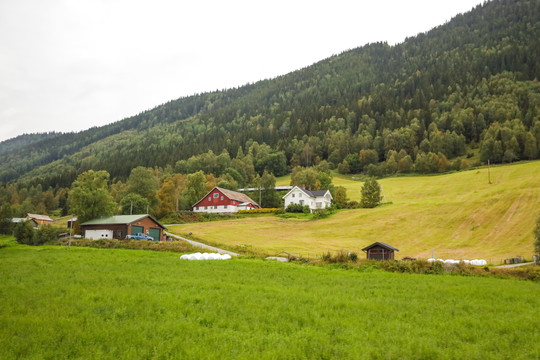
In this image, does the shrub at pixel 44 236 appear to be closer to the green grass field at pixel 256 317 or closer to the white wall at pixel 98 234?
the white wall at pixel 98 234

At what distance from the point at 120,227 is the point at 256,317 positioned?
51.3 metres

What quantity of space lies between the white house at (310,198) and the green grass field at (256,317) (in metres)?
70.2

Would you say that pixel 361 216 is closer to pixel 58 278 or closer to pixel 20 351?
pixel 58 278

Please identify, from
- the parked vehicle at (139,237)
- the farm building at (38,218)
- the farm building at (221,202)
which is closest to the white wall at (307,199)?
the farm building at (221,202)

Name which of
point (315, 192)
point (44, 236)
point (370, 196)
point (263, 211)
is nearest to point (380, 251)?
point (370, 196)

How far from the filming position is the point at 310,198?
94625 mm

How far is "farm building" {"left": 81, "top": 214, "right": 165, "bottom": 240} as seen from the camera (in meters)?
59.5

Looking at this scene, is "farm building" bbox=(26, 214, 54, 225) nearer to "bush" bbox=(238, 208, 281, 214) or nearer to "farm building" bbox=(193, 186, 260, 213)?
"farm building" bbox=(193, 186, 260, 213)

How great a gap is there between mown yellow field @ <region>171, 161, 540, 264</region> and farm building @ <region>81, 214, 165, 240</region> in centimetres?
641

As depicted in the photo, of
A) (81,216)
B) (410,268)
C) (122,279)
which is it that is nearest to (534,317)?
(410,268)

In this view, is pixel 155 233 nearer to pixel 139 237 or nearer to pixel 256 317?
Result: pixel 139 237

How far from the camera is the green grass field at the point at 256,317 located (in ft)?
36.3

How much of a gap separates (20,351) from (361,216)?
69.3m

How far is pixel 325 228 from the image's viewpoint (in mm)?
69188
